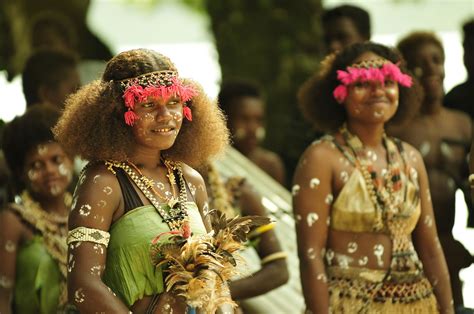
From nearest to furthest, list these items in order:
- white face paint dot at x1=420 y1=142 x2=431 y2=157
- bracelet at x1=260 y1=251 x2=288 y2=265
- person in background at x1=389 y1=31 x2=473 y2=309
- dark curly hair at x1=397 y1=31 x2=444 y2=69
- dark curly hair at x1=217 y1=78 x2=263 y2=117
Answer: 1. bracelet at x1=260 y1=251 x2=288 y2=265
2. person in background at x1=389 y1=31 x2=473 y2=309
3. white face paint dot at x1=420 y1=142 x2=431 y2=157
4. dark curly hair at x1=397 y1=31 x2=444 y2=69
5. dark curly hair at x1=217 y1=78 x2=263 y2=117

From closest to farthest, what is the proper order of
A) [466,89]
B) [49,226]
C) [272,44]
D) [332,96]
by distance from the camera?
[49,226], [332,96], [466,89], [272,44]

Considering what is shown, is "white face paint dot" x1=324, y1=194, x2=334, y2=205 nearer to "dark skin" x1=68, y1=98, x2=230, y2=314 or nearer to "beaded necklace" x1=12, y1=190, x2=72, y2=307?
"dark skin" x1=68, y1=98, x2=230, y2=314

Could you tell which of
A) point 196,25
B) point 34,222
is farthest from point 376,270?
point 196,25

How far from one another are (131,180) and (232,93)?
421cm

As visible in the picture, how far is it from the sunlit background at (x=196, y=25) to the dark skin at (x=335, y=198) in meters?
9.43

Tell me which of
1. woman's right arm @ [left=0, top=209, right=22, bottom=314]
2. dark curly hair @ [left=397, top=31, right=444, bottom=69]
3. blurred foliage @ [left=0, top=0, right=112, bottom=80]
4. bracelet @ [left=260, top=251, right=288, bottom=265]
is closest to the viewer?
woman's right arm @ [left=0, top=209, right=22, bottom=314]

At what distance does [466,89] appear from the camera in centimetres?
874

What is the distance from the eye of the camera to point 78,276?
15.5ft

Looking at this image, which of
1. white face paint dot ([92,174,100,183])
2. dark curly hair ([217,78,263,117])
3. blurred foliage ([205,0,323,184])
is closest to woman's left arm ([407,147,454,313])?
white face paint dot ([92,174,100,183])

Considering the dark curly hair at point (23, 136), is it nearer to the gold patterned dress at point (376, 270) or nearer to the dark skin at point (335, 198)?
the dark skin at point (335, 198)

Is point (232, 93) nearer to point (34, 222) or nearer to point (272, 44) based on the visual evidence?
point (34, 222)

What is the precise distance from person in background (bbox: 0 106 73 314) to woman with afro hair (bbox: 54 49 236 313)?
1203 mm

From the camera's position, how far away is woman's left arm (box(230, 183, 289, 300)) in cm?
671

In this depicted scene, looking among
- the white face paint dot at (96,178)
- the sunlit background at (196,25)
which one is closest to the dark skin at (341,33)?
the white face paint dot at (96,178)
